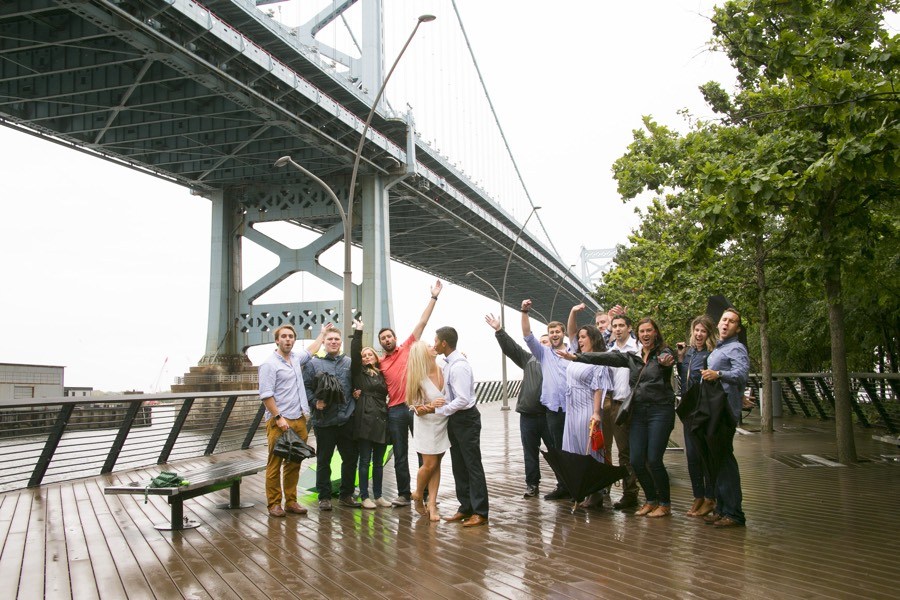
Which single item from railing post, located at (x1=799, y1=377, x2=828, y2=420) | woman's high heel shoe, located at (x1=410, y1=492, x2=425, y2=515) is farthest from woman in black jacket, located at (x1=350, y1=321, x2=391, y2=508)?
railing post, located at (x1=799, y1=377, x2=828, y2=420)


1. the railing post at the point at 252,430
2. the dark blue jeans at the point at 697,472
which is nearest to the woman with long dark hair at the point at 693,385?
the dark blue jeans at the point at 697,472

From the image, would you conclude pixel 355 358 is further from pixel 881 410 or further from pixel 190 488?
pixel 881 410

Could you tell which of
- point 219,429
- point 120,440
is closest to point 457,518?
point 120,440

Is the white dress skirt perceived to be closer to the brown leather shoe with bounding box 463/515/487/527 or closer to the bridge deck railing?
the brown leather shoe with bounding box 463/515/487/527

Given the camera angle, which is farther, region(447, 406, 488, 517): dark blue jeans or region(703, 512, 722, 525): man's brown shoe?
region(447, 406, 488, 517): dark blue jeans

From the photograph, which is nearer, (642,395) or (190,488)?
(190,488)

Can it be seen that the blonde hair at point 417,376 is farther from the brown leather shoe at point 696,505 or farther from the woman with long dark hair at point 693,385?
the brown leather shoe at point 696,505

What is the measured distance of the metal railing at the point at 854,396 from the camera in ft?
47.0

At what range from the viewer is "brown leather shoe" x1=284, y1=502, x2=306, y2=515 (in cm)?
698

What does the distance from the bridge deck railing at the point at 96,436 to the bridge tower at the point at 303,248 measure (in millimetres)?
18167

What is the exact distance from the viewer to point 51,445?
9.05 meters

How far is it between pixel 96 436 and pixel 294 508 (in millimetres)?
4240

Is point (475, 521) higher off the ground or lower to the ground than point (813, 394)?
lower

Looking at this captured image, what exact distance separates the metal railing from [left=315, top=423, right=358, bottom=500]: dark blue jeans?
882 cm
